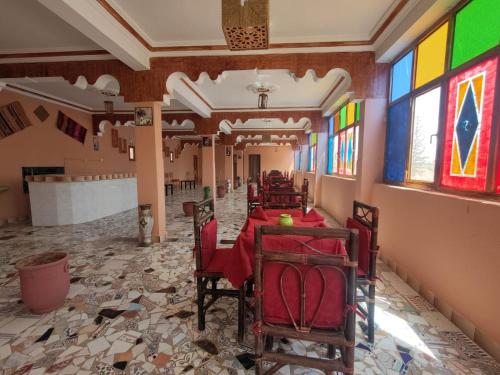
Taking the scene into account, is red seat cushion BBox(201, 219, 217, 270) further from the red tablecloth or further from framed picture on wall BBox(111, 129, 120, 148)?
framed picture on wall BBox(111, 129, 120, 148)

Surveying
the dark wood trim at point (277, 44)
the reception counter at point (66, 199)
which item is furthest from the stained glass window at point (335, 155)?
the reception counter at point (66, 199)

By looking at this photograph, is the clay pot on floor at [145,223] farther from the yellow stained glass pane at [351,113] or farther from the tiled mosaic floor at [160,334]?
the yellow stained glass pane at [351,113]

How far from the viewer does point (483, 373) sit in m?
1.36

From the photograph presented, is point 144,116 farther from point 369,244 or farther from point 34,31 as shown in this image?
point 369,244

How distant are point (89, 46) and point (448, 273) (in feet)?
15.0

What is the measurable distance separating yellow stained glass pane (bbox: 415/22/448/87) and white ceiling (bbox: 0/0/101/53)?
12.4 ft

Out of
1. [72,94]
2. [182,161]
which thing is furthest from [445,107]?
[182,161]

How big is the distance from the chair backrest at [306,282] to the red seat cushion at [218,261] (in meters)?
0.62

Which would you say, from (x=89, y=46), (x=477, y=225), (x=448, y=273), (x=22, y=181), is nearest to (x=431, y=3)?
(x=477, y=225)

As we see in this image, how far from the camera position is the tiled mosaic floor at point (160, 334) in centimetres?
144

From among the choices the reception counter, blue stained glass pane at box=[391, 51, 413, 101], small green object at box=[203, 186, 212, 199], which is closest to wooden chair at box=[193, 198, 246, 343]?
blue stained glass pane at box=[391, 51, 413, 101]

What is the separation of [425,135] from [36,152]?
7.15 metres

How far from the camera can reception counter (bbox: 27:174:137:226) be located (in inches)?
182

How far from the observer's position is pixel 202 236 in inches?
65.5
